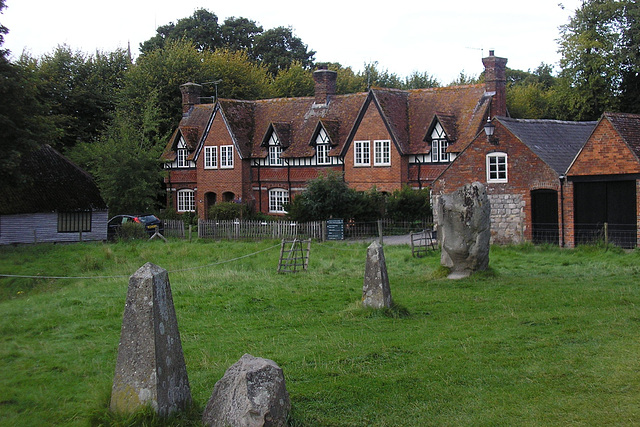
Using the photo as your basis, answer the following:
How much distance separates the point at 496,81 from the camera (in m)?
40.0

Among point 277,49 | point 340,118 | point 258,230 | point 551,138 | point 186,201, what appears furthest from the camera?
point 277,49

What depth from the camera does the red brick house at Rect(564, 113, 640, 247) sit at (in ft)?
86.9

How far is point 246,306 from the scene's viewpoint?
1527 centimetres

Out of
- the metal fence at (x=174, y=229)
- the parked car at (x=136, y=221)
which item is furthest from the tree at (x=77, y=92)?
the metal fence at (x=174, y=229)

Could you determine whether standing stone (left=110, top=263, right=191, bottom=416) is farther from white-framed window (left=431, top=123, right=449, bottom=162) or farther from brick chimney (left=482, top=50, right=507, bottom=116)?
brick chimney (left=482, top=50, right=507, bottom=116)

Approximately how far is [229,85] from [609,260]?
4277 centimetres

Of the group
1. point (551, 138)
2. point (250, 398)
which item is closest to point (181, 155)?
point (551, 138)

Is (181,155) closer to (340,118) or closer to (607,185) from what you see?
(340,118)

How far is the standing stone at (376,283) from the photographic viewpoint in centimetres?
1356

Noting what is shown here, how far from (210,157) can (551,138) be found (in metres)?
25.2

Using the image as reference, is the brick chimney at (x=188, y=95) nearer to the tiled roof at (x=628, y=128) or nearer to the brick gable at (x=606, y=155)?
the brick gable at (x=606, y=155)

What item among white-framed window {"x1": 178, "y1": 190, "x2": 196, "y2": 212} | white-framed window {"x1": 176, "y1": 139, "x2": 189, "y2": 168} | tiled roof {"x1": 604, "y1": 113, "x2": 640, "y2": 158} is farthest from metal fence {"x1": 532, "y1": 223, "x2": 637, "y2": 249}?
white-framed window {"x1": 176, "y1": 139, "x2": 189, "y2": 168}

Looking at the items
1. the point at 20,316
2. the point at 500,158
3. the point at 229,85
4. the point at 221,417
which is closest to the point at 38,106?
the point at 20,316

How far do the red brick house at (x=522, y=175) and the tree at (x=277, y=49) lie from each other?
48363 mm
